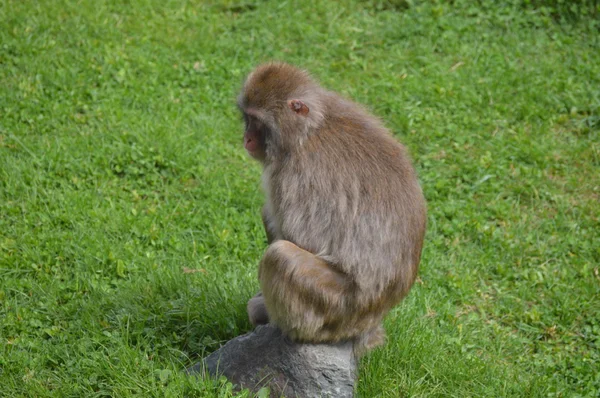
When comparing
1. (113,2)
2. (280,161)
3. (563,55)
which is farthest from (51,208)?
(563,55)

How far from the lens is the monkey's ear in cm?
411

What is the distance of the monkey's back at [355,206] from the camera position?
156 inches

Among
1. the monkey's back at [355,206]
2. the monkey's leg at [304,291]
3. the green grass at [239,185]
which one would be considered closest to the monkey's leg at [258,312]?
the green grass at [239,185]

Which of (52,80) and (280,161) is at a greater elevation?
(280,161)

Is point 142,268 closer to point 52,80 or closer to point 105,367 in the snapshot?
point 105,367

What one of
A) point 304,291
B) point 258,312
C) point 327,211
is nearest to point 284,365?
point 258,312

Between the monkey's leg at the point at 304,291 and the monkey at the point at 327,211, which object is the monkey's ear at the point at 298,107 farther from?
the monkey's leg at the point at 304,291

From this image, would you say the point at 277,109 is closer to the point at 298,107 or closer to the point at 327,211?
the point at 298,107

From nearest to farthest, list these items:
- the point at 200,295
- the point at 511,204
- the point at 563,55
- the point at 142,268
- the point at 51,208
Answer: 1. the point at 200,295
2. the point at 142,268
3. the point at 51,208
4. the point at 511,204
5. the point at 563,55

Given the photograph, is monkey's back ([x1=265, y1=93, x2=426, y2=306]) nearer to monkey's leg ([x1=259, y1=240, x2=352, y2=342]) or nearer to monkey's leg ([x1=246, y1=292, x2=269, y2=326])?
monkey's leg ([x1=259, y1=240, x2=352, y2=342])

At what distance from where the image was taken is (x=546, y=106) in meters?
7.25

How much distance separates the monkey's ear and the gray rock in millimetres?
1166

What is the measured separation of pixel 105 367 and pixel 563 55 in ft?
18.2

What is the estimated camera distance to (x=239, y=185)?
6.37 metres
